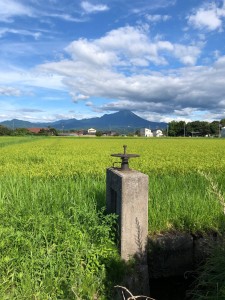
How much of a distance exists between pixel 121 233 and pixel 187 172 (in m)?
5.78

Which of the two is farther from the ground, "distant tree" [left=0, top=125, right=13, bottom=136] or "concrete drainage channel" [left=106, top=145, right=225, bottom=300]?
"distant tree" [left=0, top=125, right=13, bottom=136]

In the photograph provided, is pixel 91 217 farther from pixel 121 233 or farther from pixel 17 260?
pixel 17 260

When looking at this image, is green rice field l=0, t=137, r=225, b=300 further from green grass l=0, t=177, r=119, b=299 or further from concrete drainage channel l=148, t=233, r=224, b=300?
concrete drainage channel l=148, t=233, r=224, b=300

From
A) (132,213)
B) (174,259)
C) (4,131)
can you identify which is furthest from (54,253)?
(4,131)

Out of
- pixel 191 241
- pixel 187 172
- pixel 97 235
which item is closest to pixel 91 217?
pixel 97 235

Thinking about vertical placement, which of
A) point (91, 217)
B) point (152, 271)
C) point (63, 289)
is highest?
point (91, 217)

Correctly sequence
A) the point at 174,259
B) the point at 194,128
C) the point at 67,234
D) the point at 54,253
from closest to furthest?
the point at 54,253 < the point at 67,234 < the point at 174,259 < the point at 194,128

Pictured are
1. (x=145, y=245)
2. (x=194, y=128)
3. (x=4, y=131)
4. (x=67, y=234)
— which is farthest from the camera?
(x=194, y=128)

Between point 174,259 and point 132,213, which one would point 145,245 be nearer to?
point 132,213

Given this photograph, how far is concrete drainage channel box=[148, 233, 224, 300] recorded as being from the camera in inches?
165

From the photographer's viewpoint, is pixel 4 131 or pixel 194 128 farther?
pixel 194 128

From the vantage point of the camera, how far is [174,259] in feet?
14.1

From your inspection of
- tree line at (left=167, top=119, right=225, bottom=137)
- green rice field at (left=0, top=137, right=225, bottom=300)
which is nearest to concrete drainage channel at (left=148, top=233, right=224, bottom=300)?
green rice field at (left=0, top=137, right=225, bottom=300)

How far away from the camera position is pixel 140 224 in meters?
3.86
